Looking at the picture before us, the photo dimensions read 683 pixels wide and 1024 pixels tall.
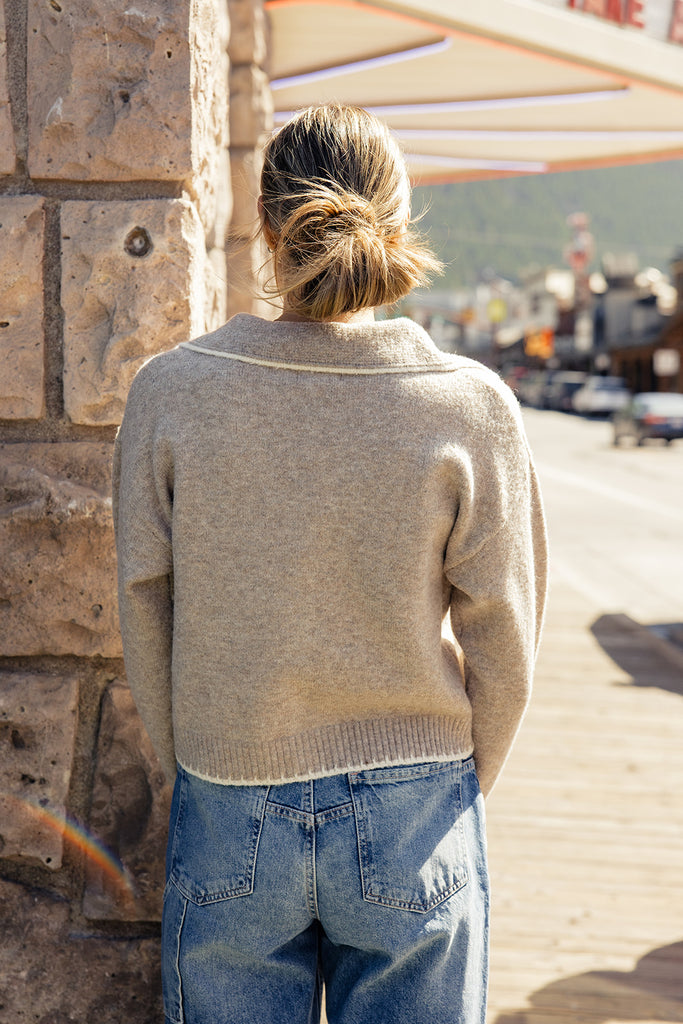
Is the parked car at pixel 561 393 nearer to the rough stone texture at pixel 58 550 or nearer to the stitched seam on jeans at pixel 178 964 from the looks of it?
the rough stone texture at pixel 58 550

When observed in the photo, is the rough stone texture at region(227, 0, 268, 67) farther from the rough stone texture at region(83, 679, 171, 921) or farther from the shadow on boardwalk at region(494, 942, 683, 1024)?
the shadow on boardwalk at region(494, 942, 683, 1024)

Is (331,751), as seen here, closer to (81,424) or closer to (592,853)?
(81,424)

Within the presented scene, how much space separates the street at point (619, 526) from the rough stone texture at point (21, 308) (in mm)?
6005

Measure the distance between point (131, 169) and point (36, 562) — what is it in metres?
0.77

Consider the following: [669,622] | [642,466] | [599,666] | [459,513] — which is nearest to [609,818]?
[599,666]

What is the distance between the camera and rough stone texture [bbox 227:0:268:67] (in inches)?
125

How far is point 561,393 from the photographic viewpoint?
45.1 meters

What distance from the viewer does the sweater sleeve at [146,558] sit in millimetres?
1365

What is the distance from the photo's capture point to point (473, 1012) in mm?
1363

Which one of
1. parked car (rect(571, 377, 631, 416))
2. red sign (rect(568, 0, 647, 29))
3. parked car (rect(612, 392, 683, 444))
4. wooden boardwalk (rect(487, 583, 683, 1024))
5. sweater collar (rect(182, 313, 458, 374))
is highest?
parked car (rect(571, 377, 631, 416))

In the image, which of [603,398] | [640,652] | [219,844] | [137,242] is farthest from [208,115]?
[603,398]

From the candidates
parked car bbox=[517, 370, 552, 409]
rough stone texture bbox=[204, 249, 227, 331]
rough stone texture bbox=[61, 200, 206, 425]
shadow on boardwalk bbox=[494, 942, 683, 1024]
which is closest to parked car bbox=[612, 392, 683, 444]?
parked car bbox=[517, 370, 552, 409]

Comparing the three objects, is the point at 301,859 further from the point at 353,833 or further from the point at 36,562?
the point at 36,562

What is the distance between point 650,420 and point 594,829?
2206 centimetres
